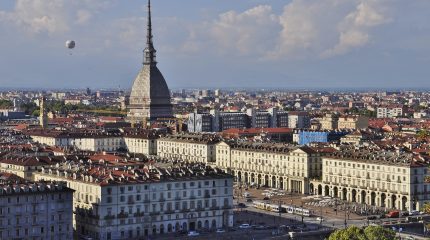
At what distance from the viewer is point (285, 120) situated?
189 m

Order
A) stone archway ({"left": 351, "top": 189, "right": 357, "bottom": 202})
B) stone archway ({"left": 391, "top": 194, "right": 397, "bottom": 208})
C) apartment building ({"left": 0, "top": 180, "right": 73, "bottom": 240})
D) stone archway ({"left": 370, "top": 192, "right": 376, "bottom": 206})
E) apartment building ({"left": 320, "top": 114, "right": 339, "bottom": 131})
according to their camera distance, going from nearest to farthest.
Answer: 1. apartment building ({"left": 0, "top": 180, "right": 73, "bottom": 240})
2. stone archway ({"left": 391, "top": 194, "right": 397, "bottom": 208})
3. stone archway ({"left": 370, "top": 192, "right": 376, "bottom": 206})
4. stone archway ({"left": 351, "top": 189, "right": 357, "bottom": 202})
5. apartment building ({"left": 320, "top": 114, "right": 339, "bottom": 131})

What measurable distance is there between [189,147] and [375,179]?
3860 cm

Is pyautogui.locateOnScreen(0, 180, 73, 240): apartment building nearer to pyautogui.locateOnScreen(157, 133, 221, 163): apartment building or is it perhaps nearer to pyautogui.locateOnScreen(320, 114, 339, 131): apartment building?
pyautogui.locateOnScreen(157, 133, 221, 163): apartment building

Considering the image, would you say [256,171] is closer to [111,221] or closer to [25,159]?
[25,159]

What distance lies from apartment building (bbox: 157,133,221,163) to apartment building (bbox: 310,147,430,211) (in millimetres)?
22626

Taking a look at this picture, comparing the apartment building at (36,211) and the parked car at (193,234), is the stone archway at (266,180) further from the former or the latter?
the apartment building at (36,211)

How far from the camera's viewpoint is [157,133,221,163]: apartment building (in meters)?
113

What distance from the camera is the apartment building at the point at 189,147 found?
372ft

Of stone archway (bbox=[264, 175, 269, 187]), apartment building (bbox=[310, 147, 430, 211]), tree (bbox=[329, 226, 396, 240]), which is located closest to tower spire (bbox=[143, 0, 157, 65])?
stone archway (bbox=[264, 175, 269, 187])

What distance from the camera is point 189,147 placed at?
11825 centimetres

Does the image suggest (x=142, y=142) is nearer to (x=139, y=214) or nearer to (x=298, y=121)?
(x=139, y=214)

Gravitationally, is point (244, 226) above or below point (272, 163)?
below

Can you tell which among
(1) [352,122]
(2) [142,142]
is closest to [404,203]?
(2) [142,142]

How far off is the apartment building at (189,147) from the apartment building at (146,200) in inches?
1667
